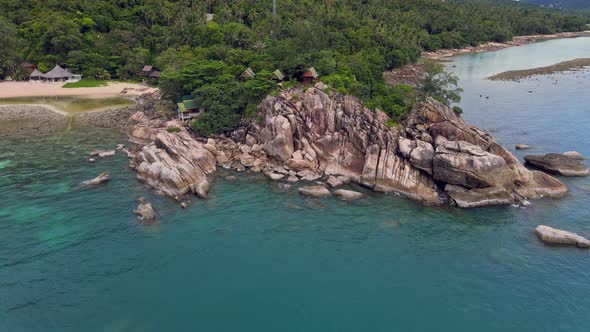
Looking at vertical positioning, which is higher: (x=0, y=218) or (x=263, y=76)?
(x=263, y=76)

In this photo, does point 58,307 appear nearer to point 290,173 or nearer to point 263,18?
point 290,173

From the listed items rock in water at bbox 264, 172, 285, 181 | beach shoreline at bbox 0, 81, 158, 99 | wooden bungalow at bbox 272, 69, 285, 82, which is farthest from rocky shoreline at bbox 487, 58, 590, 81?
beach shoreline at bbox 0, 81, 158, 99

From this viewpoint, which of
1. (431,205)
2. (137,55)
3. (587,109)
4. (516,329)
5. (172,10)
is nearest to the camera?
(516,329)

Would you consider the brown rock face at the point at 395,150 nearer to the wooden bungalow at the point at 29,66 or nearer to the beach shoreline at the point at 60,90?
the beach shoreline at the point at 60,90

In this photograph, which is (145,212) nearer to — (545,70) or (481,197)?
(481,197)

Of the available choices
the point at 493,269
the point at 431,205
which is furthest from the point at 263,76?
the point at 493,269

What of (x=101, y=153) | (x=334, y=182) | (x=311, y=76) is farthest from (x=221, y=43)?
(x=334, y=182)
